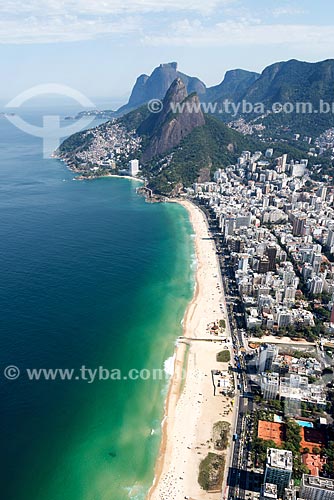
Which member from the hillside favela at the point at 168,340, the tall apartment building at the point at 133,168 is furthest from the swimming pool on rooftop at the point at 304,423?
the tall apartment building at the point at 133,168

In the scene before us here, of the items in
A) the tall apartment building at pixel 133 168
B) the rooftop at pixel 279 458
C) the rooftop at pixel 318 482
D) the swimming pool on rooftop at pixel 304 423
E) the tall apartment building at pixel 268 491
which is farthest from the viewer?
the tall apartment building at pixel 133 168

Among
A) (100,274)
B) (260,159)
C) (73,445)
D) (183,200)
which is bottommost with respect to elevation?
(73,445)

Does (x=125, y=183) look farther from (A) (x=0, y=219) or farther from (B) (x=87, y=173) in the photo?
(A) (x=0, y=219)

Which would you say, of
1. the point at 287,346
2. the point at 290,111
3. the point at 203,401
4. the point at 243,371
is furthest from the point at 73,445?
the point at 290,111

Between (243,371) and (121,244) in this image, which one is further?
(121,244)

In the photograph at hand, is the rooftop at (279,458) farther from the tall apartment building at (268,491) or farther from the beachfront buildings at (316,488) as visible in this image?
the beachfront buildings at (316,488)
